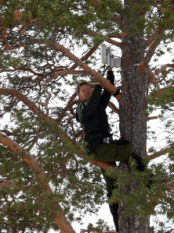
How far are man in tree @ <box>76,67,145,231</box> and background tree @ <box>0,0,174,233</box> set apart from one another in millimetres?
160

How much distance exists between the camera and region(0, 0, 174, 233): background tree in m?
2.53

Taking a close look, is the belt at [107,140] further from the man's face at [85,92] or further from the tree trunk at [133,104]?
the man's face at [85,92]

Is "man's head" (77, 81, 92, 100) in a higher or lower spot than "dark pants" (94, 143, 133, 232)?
higher

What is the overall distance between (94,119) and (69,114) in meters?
0.91

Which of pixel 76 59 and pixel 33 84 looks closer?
pixel 76 59

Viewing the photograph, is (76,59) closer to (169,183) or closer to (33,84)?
(33,84)

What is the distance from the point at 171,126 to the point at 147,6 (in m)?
0.96

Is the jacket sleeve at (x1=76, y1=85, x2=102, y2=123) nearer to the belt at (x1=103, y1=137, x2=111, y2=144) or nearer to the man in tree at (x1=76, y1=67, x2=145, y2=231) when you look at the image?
the man in tree at (x1=76, y1=67, x2=145, y2=231)

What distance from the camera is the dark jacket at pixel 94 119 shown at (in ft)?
9.98

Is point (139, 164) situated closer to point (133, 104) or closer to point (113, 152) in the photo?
point (113, 152)

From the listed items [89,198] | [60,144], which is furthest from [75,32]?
[89,198]

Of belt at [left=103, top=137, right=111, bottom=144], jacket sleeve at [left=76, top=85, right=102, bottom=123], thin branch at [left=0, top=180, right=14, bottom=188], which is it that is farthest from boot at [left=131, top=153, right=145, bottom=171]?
thin branch at [left=0, top=180, right=14, bottom=188]

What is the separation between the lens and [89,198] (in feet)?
13.1

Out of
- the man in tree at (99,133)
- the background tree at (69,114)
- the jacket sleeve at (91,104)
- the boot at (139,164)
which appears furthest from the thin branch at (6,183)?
the boot at (139,164)
